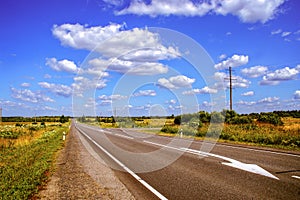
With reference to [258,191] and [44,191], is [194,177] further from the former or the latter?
[44,191]

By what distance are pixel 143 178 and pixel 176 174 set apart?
3.49 feet

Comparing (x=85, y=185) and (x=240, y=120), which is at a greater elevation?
(x=240, y=120)

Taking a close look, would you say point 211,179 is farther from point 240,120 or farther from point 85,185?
point 240,120

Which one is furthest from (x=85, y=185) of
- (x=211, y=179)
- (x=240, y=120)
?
(x=240, y=120)

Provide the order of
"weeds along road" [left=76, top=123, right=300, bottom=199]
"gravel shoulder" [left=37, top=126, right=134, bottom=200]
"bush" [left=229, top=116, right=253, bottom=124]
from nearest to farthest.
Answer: "weeds along road" [left=76, top=123, right=300, bottom=199] → "gravel shoulder" [left=37, top=126, right=134, bottom=200] → "bush" [left=229, top=116, right=253, bottom=124]

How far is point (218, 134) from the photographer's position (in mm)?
28078

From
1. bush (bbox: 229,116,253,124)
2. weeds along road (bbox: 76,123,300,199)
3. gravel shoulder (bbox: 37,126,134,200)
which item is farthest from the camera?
bush (bbox: 229,116,253,124)

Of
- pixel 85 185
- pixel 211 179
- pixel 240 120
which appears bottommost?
pixel 85 185

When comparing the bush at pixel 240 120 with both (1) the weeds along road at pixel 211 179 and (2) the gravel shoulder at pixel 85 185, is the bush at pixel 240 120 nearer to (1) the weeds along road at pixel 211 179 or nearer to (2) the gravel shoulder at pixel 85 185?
(1) the weeds along road at pixel 211 179

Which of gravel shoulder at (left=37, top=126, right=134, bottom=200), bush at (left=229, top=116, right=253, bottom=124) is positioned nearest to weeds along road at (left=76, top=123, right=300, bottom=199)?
gravel shoulder at (left=37, top=126, right=134, bottom=200)

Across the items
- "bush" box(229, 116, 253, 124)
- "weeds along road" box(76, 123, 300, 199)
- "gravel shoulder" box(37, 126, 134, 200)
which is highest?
"bush" box(229, 116, 253, 124)

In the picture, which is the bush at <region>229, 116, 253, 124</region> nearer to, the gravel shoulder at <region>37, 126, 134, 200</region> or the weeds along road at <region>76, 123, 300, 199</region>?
the weeds along road at <region>76, 123, 300, 199</region>

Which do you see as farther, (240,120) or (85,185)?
(240,120)

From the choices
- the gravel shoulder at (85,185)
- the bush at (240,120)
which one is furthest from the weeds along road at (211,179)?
the bush at (240,120)
